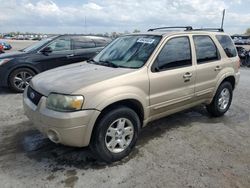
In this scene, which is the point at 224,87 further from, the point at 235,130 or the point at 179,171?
the point at 179,171

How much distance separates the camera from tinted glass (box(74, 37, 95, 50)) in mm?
8361

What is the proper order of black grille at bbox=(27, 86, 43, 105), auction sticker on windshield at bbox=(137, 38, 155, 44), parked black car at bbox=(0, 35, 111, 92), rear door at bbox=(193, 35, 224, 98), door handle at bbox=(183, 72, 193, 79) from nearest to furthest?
black grille at bbox=(27, 86, 43, 105)
auction sticker on windshield at bbox=(137, 38, 155, 44)
door handle at bbox=(183, 72, 193, 79)
rear door at bbox=(193, 35, 224, 98)
parked black car at bbox=(0, 35, 111, 92)

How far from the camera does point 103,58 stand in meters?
4.54

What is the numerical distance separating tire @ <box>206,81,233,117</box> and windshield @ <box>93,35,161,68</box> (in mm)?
1895

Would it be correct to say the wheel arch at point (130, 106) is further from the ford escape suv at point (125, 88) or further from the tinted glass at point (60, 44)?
the tinted glass at point (60, 44)

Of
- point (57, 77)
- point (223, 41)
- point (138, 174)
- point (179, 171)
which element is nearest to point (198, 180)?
point (179, 171)

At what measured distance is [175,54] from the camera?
4.27 metres

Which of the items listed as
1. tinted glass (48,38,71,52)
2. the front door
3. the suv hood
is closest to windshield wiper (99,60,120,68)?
the suv hood

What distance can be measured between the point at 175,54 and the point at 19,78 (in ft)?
16.1

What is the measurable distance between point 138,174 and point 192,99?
188cm

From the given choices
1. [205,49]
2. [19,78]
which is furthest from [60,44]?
[205,49]

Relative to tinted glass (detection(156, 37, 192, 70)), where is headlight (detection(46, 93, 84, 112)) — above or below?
below

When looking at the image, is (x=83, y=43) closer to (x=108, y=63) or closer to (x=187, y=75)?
(x=108, y=63)

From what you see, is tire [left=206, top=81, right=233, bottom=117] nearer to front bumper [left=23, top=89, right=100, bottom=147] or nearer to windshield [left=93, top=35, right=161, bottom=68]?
windshield [left=93, top=35, right=161, bottom=68]
